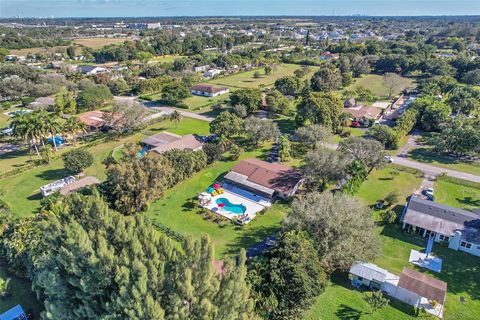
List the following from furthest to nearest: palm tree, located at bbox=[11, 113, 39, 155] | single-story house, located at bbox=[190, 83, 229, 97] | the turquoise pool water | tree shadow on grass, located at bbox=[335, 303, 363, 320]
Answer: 1. single-story house, located at bbox=[190, 83, 229, 97]
2. palm tree, located at bbox=[11, 113, 39, 155]
3. the turquoise pool water
4. tree shadow on grass, located at bbox=[335, 303, 363, 320]

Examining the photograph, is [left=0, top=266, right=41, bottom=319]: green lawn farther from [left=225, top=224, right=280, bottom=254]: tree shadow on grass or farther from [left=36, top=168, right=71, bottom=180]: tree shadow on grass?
[left=36, top=168, right=71, bottom=180]: tree shadow on grass

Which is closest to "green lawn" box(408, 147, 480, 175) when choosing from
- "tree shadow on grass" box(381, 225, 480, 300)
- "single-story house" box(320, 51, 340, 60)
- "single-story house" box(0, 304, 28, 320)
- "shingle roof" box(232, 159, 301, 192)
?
"tree shadow on grass" box(381, 225, 480, 300)

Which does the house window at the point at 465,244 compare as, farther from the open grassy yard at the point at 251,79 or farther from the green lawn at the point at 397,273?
the open grassy yard at the point at 251,79

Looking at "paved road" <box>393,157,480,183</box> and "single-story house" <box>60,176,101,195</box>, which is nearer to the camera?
"single-story house" <box>60,176,101,195</box>

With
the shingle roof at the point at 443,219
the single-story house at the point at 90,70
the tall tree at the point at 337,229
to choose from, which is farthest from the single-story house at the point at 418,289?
the single-story house at the point at 90,70

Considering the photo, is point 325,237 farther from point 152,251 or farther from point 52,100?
point 52,100

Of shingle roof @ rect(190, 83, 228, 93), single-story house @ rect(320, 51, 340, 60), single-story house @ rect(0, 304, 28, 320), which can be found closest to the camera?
single-story house @ rect(0, 304, 28, 320)

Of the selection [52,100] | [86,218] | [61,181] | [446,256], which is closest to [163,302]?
[86,218]
